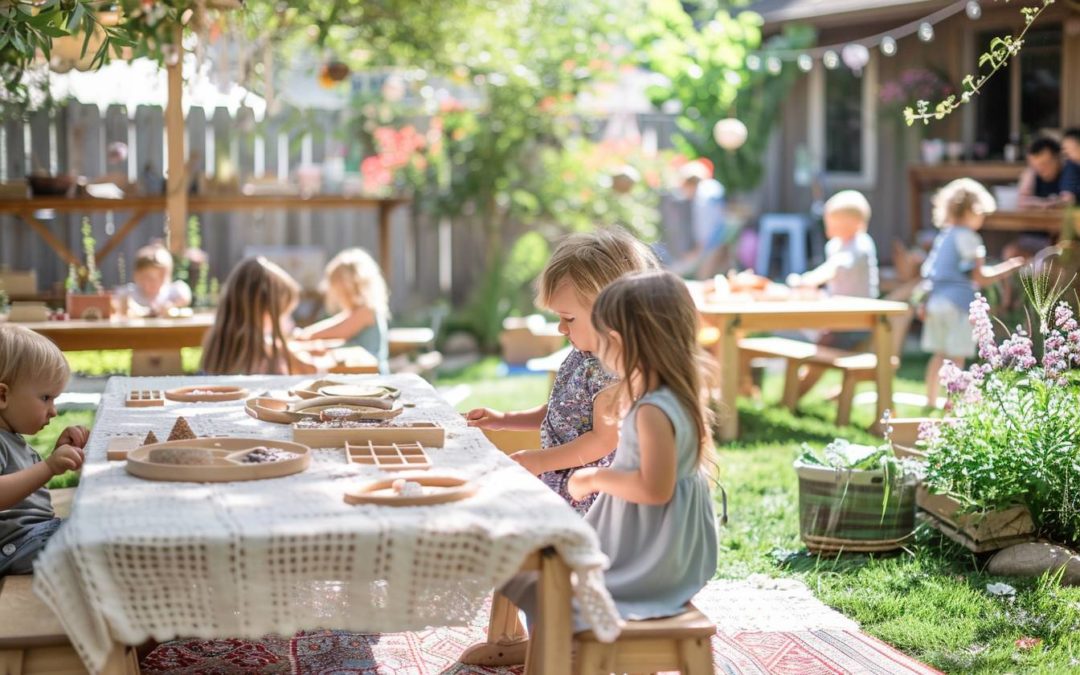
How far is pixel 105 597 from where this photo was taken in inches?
98.8

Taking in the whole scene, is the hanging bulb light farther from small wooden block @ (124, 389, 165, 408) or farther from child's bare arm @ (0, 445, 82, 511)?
child's bare arm @ (0, 445, 82, 511)

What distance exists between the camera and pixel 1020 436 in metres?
4.98

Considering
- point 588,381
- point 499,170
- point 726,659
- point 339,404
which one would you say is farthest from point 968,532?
point 499,170

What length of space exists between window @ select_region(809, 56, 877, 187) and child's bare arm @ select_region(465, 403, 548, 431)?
433 inches

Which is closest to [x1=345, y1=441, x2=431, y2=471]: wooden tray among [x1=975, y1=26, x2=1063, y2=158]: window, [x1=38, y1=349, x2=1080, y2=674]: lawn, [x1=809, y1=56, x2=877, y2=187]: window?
[x1=38, y1=349, x2=1080, y2=674]: lawn

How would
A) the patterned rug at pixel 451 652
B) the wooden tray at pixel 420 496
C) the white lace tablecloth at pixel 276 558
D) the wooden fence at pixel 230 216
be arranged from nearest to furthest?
the white lace tablecloth at pixel 276 558 → the wooden tray at pixel 420 496 → the patterned rug at pixel 451 652 → the wooden fence at pixel 230 216

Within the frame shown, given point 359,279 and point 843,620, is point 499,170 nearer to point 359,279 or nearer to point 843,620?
point 359,279

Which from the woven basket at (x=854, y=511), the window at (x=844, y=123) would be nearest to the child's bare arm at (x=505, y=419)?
the woven basket at (x=854, y=511)

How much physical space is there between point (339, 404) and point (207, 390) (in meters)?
0.66

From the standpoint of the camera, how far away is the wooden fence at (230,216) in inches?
470

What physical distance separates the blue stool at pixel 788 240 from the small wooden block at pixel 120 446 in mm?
11526

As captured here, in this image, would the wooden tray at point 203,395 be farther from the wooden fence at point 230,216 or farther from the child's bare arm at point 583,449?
the wooden fence at point 230,216

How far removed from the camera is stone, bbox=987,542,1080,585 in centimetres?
474

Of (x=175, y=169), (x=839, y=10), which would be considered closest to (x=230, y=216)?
(x=175, y=169)
